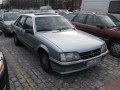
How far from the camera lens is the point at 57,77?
4.77m

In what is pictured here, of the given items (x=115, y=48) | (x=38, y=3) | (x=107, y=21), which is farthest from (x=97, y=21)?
(x=38, y=3)

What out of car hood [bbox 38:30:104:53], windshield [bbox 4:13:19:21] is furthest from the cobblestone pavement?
windshield [bbox 4:13:19:21]

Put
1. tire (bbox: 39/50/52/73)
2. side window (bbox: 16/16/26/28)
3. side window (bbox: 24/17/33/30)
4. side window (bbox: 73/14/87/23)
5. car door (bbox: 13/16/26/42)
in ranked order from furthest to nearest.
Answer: side window (bbox: 73/14/87/23)
side window (bbox: 16/16/26/28)
car door (bbox: 13/16/26/42)
side window (bbox: 24/17/33/30)
tire (bbox: 39/50/52/73)

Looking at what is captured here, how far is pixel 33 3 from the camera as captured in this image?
71.3 m

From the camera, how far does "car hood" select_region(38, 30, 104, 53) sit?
14.5 ft

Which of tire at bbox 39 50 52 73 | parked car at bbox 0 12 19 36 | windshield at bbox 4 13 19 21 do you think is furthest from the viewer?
windshield at bbox 4 13 19 21

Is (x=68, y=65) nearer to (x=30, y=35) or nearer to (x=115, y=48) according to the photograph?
(x=30, y=35)

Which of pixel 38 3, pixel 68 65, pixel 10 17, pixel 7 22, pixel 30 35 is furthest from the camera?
pixel 38 3

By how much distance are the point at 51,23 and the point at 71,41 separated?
1.36 metres

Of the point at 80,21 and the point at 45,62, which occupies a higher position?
the point at 80,21

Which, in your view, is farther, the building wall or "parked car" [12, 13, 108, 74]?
the building wall

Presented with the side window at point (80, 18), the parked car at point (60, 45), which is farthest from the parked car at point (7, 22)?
the parked car at point (60, 45)

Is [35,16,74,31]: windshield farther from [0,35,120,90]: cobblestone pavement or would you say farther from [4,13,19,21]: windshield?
[4,13,19,21]: windshield

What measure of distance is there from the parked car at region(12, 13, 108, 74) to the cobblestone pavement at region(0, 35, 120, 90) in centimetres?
31
